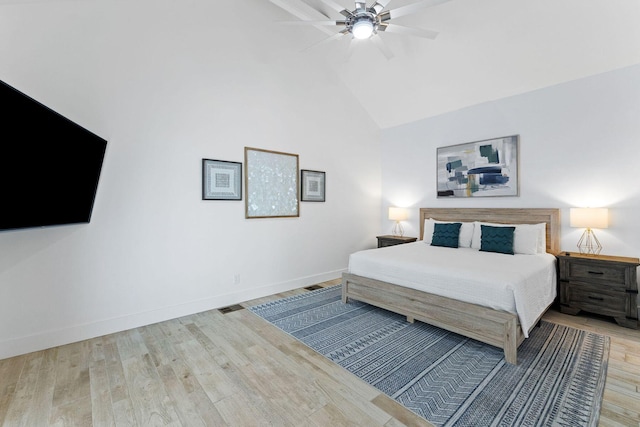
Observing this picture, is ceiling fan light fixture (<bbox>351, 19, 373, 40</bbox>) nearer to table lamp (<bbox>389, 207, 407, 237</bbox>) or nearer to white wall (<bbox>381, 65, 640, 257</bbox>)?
white wall (<bbox>381, 65, 640, 257</bbox>)

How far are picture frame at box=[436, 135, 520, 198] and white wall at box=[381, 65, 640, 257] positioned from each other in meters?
0.09

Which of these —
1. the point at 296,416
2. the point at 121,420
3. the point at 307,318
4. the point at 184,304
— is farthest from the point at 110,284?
the point at 296,416

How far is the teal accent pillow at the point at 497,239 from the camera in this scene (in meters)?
3.58

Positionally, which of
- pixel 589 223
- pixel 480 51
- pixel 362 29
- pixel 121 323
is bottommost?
pixel 121 323

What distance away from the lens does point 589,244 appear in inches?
136

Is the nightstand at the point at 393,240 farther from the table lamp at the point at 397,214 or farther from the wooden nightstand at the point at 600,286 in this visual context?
the wooden nightstand at the point at 600,286

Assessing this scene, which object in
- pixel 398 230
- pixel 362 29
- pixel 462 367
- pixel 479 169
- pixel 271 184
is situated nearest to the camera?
pixel 462 367

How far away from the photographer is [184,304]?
330 centimetres

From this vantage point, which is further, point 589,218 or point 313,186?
point 313,186

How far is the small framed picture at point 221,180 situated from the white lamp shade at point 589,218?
13.1 feet

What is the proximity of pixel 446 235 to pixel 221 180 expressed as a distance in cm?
317

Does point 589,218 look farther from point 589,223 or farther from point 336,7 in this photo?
point 336,7

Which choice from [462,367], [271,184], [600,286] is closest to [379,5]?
[271,184]

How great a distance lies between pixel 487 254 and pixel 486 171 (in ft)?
4.72
